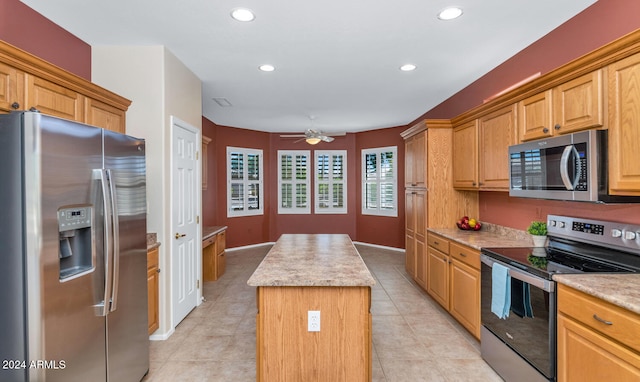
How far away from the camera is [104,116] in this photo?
265cm

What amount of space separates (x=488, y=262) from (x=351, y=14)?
7.22 ft

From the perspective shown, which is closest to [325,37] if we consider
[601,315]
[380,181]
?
[601,315]

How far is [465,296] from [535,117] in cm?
168

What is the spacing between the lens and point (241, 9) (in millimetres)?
2396

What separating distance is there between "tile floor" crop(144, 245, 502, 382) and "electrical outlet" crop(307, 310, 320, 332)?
87cm

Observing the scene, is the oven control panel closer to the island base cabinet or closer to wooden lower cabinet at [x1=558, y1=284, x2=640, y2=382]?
wooden lower cabinet at [x1=558, y1=284, x2=640, y2=382]

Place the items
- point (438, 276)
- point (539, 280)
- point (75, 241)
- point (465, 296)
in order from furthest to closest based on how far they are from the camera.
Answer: point (438, 276) → point (465, 296) → point (539, 280) → point (75, 241)

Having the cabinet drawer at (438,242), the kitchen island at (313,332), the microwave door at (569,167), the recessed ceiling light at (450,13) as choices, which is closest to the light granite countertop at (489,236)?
the cabinet drawer at (438,242)

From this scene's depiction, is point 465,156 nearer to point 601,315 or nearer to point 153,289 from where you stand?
point 601,315

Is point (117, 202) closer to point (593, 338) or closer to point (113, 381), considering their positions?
point (113, 381)

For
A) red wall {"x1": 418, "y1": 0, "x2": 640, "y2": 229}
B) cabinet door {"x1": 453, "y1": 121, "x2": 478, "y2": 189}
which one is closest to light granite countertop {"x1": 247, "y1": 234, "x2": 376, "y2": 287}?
cabinet door {"x1": 453, "y1": 121, "x2": 478, "y2": 189}

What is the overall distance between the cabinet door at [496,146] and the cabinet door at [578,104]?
19.4 inches

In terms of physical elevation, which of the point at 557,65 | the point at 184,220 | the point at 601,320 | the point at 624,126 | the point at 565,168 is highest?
the point at 557,65

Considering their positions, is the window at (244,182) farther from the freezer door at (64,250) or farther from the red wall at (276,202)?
the freezer door at (64,250)
